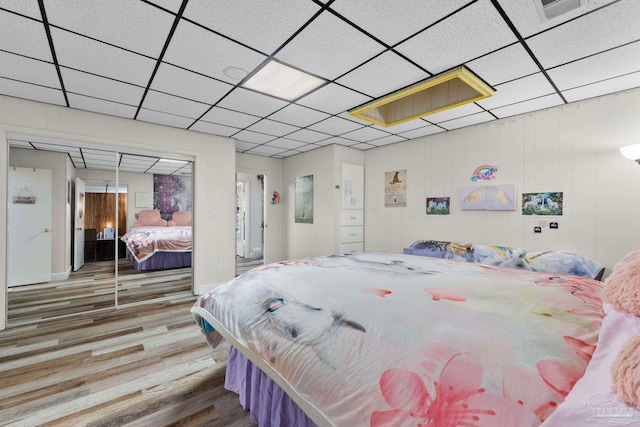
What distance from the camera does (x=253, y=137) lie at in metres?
4.68

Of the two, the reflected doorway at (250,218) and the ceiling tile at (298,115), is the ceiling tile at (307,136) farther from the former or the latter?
the reflected doorway at (250,218)

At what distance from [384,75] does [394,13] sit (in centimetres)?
79

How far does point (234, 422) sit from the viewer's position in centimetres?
181

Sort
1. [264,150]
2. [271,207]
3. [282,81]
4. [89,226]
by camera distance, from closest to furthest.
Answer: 1. [282,81]
2. [264,150]
3. [271,207]
4. [89,226]

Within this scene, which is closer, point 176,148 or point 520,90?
point 520,90

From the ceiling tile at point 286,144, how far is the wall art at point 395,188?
1.65m

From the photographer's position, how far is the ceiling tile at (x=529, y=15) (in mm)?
1671

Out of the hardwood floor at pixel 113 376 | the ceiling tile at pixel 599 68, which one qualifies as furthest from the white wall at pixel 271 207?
the ceiling tile at pixel 599 68

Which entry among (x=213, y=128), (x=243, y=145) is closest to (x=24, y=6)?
(x=213, y=128)

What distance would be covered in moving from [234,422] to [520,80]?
364 cm

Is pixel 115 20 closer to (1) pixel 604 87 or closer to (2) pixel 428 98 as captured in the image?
(2) pixel 428 98

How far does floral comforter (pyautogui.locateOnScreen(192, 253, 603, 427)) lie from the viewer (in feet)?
2.72

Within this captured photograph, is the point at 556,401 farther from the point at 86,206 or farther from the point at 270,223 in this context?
the point at 86,206

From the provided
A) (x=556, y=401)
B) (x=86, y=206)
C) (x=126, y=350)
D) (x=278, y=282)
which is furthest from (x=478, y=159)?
(x=86, y=206)
